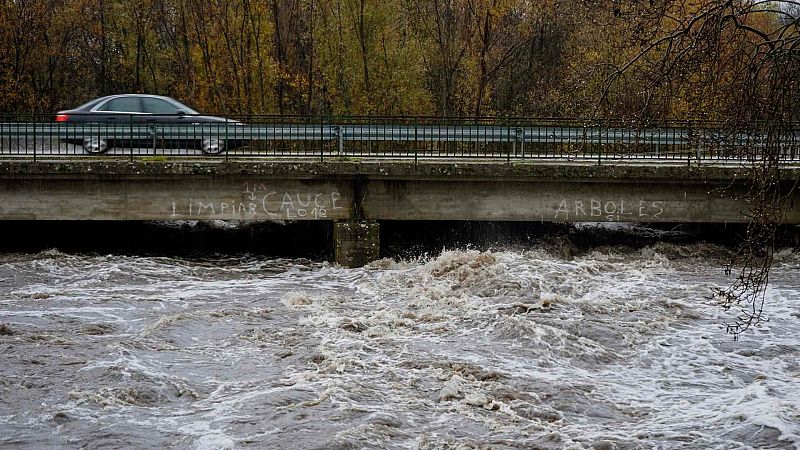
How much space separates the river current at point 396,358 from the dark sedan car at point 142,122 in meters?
3.46

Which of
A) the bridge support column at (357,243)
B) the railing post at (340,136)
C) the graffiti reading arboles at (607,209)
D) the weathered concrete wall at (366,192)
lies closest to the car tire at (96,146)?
the weathered concrete wall at (366,192)

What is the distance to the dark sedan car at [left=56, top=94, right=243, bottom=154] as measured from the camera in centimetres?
2067

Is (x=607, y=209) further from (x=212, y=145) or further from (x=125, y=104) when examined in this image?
(x=125, y=104)

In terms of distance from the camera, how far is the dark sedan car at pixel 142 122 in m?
20.7

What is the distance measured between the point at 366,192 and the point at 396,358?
27.3ft

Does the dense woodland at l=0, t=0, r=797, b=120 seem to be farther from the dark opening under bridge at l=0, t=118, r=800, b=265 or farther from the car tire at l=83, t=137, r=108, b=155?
the dark opening under bridge at l=0, t=118, r=800, b=265

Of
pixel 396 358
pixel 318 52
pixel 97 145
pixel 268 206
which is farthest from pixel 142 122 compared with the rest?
pixel 318 52

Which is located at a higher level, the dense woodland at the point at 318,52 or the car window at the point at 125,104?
the dense woodland at the point at 318,52

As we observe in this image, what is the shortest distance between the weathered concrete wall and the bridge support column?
0.37 meters

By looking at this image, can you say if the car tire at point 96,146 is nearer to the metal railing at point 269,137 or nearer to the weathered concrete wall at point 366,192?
the metal railing at point 269,137

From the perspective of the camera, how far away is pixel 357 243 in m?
19.8

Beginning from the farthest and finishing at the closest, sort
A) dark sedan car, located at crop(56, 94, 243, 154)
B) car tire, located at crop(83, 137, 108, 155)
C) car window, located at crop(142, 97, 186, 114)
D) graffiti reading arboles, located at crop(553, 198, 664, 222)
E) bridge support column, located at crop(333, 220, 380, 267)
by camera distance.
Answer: car window, located at crop(142, 97, 186, 114) → car tire, located at crop(83, 137, 108, 155) → dark sedan car, located at crop(56, 94, 243, 154) → graffiti reading arboles, located at crop(553, 198, 664, 222) → bridge support column, located at crop(333, 220, 380, 267)

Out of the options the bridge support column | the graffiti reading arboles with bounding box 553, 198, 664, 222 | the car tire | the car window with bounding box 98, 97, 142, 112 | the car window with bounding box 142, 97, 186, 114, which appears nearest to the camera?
the bridge support column

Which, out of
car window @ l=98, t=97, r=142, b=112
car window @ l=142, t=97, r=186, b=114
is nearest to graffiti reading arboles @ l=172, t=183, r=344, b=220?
car window @ l=142, t=97, r=186, b=114
